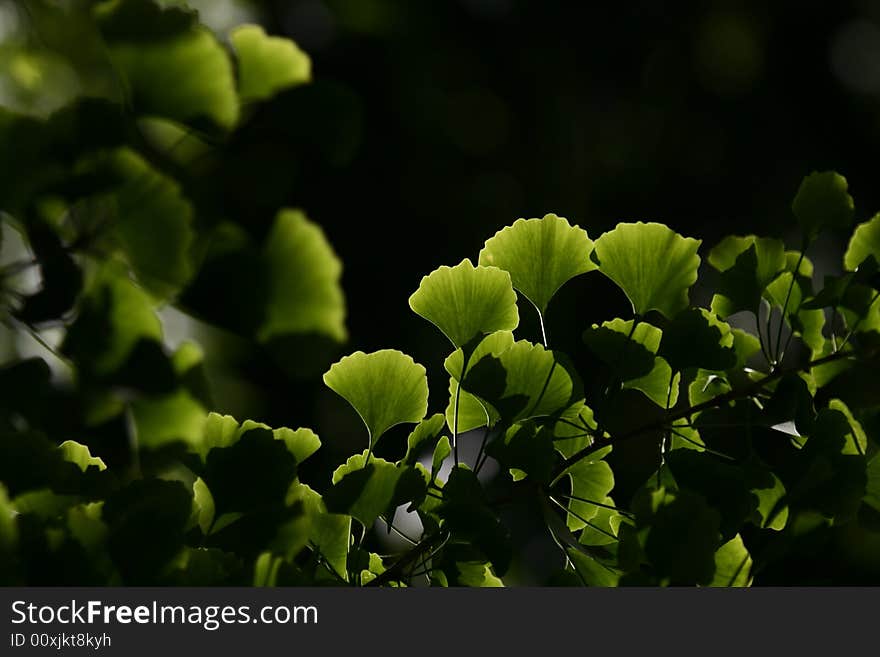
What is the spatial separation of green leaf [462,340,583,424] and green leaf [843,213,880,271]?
17cm

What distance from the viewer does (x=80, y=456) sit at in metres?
0.43

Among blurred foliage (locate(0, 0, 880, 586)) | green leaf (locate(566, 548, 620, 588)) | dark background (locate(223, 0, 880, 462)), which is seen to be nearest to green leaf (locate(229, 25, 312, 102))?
blurred foliage (locate(0, 0, 880, 586))

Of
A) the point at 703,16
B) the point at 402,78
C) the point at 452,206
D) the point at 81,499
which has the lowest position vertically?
the point at 452,206

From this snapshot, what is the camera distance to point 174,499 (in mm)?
355

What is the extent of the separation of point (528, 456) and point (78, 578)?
0.59 ft

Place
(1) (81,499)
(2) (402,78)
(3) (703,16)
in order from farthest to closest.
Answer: (3) (703,16) → (2) (402,78) → (1) (81,499)

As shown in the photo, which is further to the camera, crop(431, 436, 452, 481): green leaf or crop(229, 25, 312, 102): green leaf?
crop(431, 436, 452, 481): green leaf

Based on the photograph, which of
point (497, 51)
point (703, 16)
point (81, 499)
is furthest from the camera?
point (703, 16)

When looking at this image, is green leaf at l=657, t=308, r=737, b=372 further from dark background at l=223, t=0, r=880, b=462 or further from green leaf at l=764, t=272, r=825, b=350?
dark background at l=223, t=0, r=880, b=462

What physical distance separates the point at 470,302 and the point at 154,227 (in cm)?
18

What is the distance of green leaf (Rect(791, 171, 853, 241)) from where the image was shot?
0.48m
